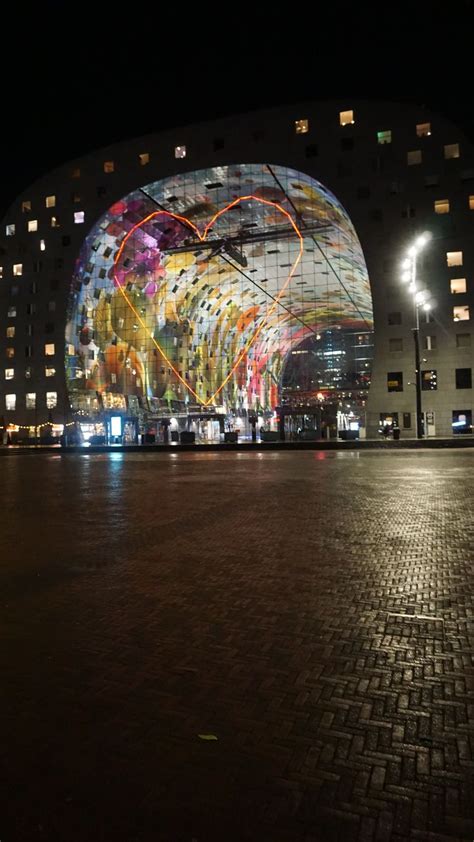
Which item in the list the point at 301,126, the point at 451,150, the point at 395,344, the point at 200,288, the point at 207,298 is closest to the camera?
the point at 451,150

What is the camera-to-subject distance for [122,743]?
9.59ft

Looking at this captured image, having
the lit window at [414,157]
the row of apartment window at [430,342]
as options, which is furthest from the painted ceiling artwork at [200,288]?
the row of apartment window at [430,342]

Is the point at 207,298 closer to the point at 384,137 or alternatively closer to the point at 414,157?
the point at 384,137

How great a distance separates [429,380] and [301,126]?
25.3m

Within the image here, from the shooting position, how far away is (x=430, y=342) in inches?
1783

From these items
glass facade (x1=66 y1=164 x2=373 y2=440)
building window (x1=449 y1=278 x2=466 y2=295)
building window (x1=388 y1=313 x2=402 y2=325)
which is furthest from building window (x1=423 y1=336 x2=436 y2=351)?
glass facade (x1=66 y1=164 x2=373 y2=440)

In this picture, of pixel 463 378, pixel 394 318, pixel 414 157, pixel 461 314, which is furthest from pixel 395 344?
pixel 414 157

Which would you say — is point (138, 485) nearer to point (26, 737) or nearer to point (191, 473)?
point (191, 473)

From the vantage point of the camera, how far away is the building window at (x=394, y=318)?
45875 mm

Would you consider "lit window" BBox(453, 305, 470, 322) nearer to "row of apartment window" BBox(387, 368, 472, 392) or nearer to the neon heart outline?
"row of apartment window" BBox(387, 368, 472, 392)

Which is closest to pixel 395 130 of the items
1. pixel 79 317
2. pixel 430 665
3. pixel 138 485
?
pixel 79 317

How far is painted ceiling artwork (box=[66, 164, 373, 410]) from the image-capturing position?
171ft

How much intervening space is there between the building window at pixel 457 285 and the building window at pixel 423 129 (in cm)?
1252

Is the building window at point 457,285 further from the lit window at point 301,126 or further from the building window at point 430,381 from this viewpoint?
the lit window at point 301,126
